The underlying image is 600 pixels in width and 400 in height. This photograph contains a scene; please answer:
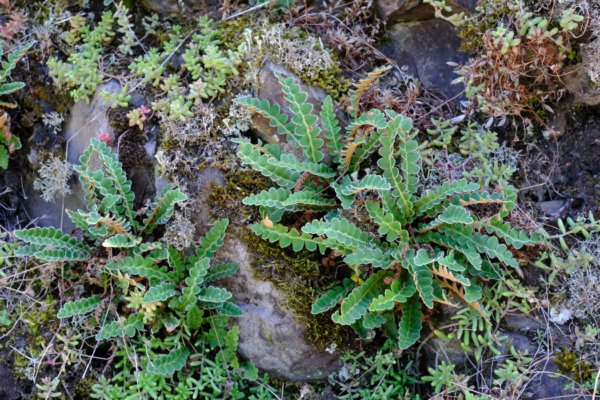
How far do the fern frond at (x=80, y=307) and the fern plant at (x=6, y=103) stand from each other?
1439mm

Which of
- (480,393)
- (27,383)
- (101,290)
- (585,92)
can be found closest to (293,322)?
(480,393)

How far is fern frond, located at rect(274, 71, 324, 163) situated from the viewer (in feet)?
9.59

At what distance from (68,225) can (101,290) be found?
717 millimetres

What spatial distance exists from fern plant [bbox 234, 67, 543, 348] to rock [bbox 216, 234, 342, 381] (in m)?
0.38

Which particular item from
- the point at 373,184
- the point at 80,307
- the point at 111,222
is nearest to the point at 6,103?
the point at 111,222

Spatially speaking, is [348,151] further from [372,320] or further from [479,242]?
[372,320]

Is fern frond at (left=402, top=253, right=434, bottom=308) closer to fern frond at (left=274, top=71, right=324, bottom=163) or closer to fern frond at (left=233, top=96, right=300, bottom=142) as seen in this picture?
fern frond at (left=274, top=71, right=324, bottom=163)

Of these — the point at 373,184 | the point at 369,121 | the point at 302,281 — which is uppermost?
the point at 369,121

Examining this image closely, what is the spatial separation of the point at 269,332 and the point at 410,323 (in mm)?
988

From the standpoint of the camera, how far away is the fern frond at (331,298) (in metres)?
2.84

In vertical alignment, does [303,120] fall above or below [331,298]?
above

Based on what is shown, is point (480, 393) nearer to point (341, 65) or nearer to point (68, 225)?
point (341, 65)

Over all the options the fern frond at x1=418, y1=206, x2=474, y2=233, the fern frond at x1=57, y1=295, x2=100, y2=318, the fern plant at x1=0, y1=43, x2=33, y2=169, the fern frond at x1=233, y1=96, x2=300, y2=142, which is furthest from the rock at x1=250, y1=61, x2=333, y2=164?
the fern plant at x1=0, y1=43, x2=33, y2=169

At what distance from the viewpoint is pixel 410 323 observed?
2.83 metres
